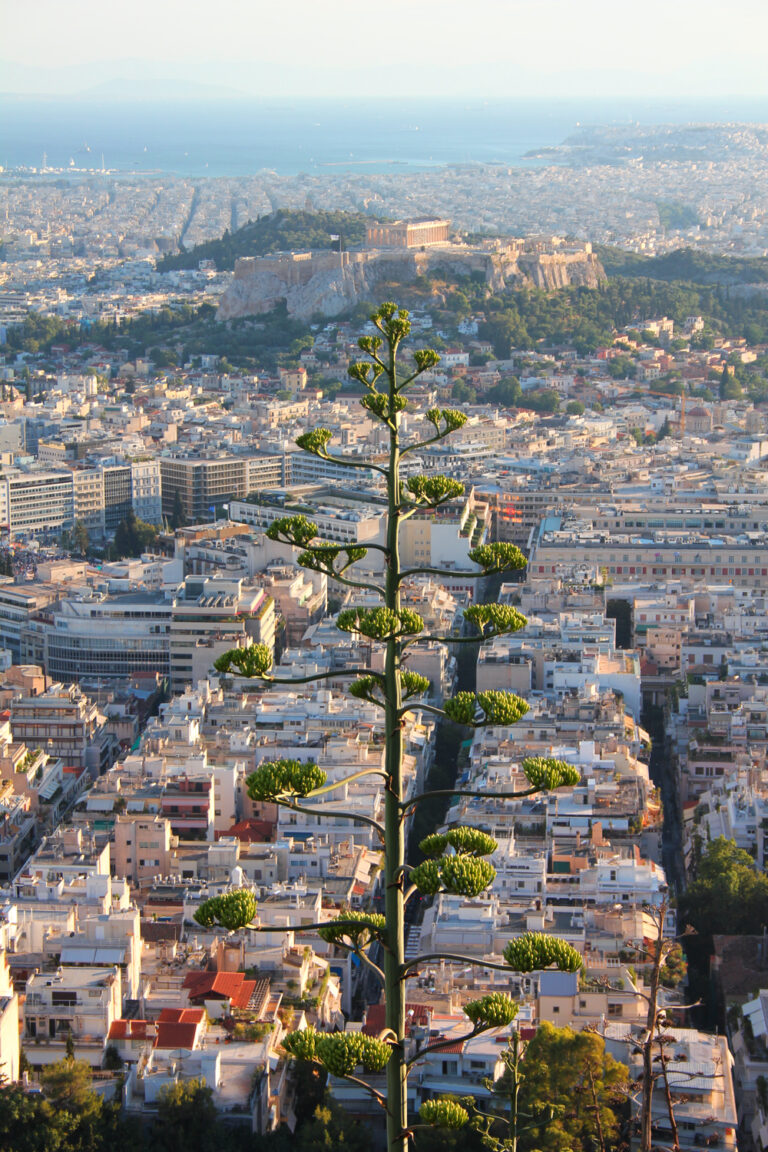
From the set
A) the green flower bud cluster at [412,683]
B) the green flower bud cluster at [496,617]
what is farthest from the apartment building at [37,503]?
the green flower bud cluster at [496,617]

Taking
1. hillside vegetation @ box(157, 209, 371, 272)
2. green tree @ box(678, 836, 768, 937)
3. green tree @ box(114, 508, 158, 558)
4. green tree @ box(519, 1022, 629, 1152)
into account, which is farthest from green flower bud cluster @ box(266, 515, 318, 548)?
hillside vegetation @ box(157, 209, 371, 272)

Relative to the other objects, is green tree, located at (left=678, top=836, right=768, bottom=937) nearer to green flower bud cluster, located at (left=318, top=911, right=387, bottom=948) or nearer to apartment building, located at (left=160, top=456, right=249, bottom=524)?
green flower bud cluster, located at (left=318, top=911, right=387, bottom=948)

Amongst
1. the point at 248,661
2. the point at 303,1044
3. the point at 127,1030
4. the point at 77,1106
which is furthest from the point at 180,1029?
the point at 248,661

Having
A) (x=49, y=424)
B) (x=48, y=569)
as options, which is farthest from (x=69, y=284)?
(x=48, y=569)

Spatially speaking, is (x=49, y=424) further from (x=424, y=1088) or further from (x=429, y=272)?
(x=424, y=1088)

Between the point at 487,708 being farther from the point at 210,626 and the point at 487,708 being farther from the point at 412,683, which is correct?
the point at 210,626

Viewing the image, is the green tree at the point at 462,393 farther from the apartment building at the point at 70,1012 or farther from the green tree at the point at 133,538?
the apartment building at the point at 70,1012
